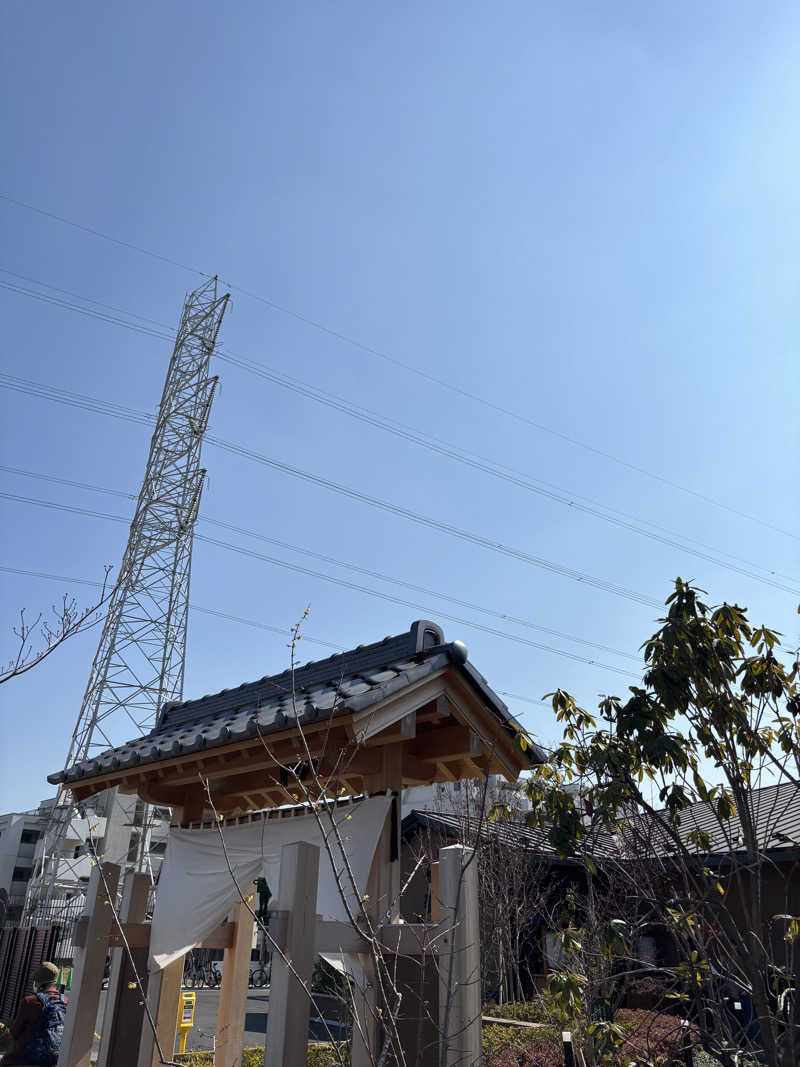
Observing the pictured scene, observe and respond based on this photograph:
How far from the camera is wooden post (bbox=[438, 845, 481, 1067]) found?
379 cm

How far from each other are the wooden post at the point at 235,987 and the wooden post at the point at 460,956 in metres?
2.71

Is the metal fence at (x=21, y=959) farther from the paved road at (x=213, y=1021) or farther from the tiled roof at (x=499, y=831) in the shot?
the tiled roof at (x=499, y=831)

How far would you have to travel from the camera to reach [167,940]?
18.3 ft

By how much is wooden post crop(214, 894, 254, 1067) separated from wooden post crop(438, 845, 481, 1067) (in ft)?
8.88

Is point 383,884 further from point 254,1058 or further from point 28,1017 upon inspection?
point 254,1058

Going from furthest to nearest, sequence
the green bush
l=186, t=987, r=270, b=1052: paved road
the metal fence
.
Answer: l=186, t=987, r=270, b=1052: paved road → the metal fence → the green bush

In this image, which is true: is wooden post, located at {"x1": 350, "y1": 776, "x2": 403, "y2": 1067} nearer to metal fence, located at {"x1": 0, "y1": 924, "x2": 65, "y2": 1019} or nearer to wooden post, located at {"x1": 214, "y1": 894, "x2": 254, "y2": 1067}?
wooden post, located at {"x1": 214, "y1": 894, "x2": 254, "y2": 1067}

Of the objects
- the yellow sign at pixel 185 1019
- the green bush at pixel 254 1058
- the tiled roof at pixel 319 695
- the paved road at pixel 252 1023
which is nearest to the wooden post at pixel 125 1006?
the tiled roof at pixel 319 695

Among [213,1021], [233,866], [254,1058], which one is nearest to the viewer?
[233,866]

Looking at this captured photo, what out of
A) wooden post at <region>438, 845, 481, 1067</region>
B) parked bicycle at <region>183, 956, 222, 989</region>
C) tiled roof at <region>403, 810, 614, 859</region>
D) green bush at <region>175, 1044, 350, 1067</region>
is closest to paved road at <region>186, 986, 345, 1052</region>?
tiled roof at <region>403, 810, 614, 859</region>

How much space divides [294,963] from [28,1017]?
5.28 m

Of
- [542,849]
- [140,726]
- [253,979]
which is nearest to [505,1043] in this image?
[542,849]

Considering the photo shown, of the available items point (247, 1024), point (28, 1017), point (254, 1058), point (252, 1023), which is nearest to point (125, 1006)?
point (28, 1017)

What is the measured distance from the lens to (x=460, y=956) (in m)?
3.97
